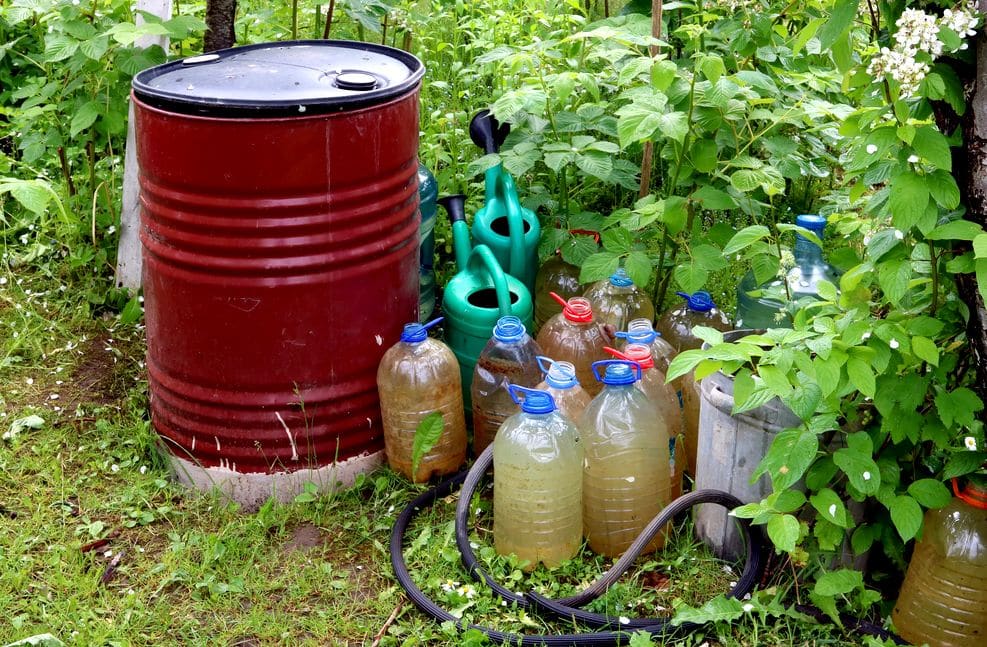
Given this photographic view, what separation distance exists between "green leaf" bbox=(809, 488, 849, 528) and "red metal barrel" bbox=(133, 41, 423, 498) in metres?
1.26

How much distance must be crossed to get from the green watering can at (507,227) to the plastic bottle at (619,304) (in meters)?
0.31

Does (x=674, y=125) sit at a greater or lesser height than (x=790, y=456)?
greater

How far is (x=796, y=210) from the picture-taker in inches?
171

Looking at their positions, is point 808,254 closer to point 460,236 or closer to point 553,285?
point 553,285

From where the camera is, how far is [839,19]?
7.05ft

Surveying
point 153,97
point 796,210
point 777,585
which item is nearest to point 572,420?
point 777,585

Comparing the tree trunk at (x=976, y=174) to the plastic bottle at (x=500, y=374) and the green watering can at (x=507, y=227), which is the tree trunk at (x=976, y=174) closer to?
the plastic bottle at (x=500, y=374)

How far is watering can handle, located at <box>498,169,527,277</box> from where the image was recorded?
3.39 metres

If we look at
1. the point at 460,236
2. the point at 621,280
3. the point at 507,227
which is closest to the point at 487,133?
the point at 507,227

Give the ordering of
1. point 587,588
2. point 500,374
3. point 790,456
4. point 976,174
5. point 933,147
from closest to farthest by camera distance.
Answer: point 933,147
point 976,174
point 790,456
point 587,588
point 500,374

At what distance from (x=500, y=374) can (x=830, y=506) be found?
103 centimetres

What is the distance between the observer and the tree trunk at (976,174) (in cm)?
211

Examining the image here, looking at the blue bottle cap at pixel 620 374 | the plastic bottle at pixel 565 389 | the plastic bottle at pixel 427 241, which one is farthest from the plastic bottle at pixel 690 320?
the plastic bottle at pixel 427 241

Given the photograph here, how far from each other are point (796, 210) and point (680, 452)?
1.83 m
